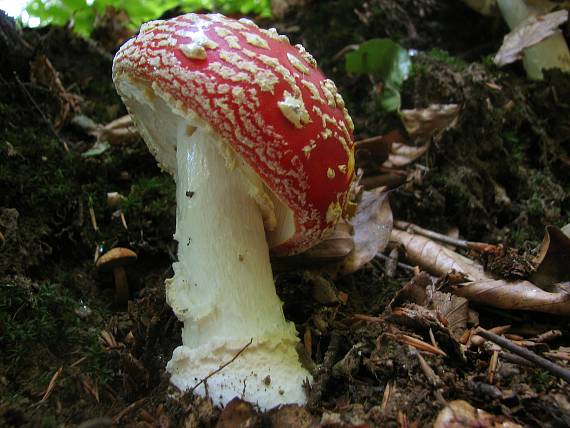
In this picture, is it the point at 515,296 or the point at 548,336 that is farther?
the point at 515,296

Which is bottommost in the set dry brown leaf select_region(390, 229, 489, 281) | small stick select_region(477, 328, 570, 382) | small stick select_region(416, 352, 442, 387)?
dry brown leaf select_region(390, 229, 489, 281)

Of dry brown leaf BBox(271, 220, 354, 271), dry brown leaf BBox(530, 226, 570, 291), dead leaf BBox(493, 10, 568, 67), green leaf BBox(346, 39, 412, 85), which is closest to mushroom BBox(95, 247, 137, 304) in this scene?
dry brown leaf BBox(271, 220, 354, 271)

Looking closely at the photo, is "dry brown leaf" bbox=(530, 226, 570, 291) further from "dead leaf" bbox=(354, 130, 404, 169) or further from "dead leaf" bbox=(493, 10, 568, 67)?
"dead leaf" bbox=(493, 10, 568, 67)

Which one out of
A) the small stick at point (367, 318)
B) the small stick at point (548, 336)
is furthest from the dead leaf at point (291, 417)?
the small stick at point (548, 336)

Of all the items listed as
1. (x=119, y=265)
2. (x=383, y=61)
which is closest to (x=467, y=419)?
(x=119, y=265)

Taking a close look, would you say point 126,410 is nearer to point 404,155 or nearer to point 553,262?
point 553,262

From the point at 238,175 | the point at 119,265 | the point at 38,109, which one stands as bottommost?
the point at 119,265
